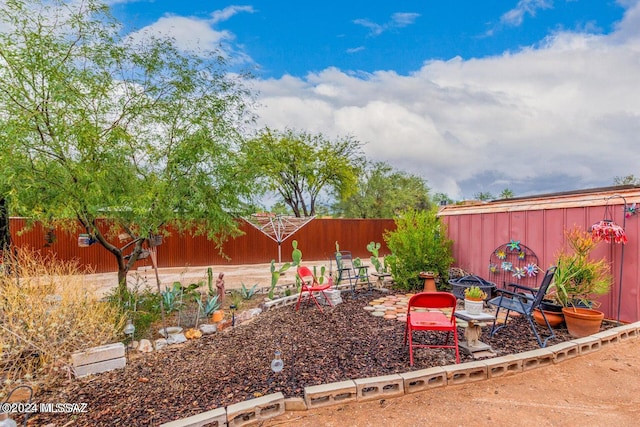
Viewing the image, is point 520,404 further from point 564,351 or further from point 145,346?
point 145,346

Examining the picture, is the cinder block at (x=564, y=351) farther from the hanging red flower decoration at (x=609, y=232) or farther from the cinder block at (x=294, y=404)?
the cinder block at (x=294, y=404)

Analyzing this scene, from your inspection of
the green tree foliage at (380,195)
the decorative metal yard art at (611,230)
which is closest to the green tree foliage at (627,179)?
the green tree foliage at (380,195)

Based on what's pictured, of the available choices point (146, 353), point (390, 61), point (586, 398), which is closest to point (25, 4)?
point (146, 353)

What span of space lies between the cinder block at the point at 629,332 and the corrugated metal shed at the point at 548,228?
0.42 m

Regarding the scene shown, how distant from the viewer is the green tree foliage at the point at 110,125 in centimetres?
320

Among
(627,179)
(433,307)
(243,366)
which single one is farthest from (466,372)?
(627,179)

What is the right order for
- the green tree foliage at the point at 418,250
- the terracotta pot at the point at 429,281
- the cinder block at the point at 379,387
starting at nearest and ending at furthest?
the cinder block at the point at 379,387 < the terracotta pot at the point at 429,281 < the green tree foliage at the point at 418,250

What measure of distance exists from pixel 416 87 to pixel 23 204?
29.5ft

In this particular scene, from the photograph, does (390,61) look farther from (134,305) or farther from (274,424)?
(274,424)

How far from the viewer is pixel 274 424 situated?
1920 mm

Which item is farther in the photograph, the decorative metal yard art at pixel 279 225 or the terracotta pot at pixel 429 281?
the decorative metal yard art at pixel 279 225

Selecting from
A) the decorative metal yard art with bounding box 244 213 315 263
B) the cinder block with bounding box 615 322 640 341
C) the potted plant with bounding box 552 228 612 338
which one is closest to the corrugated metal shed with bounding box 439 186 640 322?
the potted plant with bounding box 552 228 612 338

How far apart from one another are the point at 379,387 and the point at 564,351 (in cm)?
186

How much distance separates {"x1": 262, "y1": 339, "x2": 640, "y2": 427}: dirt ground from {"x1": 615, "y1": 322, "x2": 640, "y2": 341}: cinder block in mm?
816
